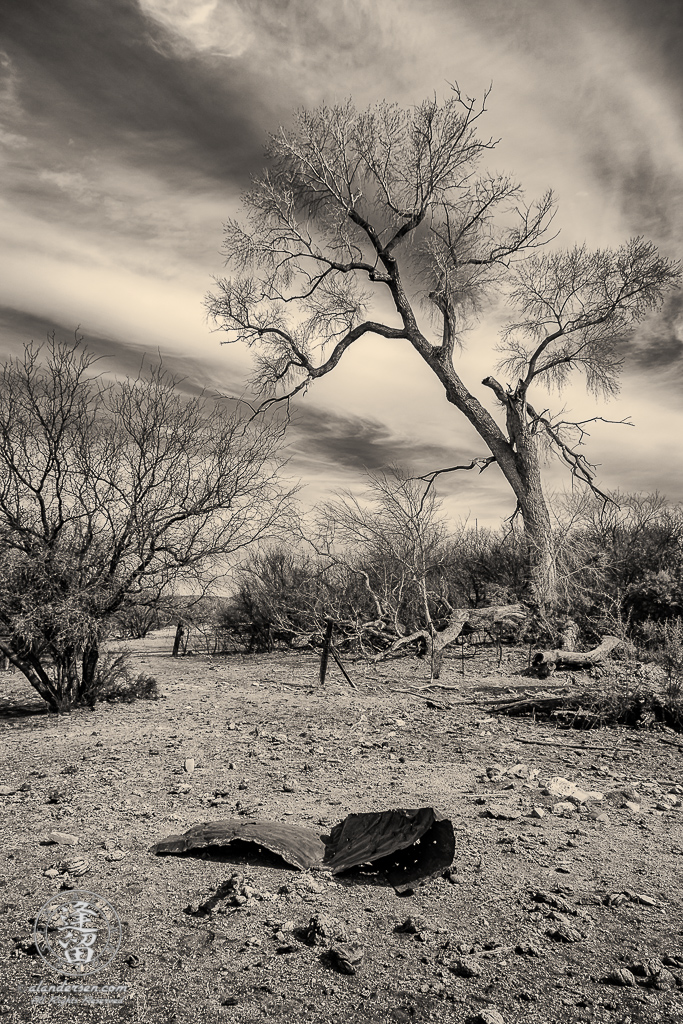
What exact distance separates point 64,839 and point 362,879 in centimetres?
154

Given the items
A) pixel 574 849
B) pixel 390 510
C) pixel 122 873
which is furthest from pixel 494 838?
pixel 390 510

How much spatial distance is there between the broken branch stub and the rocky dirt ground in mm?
75

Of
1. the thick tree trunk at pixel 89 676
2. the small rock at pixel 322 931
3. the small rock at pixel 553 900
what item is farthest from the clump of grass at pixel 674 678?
the thick tree trunk at pixel 89 676

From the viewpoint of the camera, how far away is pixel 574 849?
3145 millimetres

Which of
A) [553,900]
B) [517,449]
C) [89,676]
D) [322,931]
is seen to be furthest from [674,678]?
[517,449]

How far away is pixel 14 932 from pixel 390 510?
35.3 ft

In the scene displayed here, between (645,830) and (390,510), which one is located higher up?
(390,510)

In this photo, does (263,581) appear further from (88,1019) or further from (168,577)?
(88,1019)

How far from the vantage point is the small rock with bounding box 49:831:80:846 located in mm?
3150

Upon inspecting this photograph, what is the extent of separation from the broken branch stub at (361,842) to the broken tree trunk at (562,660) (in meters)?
5.68

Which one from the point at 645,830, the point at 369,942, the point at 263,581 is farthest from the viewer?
the point at 263,581

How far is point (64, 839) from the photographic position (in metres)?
3.16

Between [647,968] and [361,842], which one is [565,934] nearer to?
[647,968]

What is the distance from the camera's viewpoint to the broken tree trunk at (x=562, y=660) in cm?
848
